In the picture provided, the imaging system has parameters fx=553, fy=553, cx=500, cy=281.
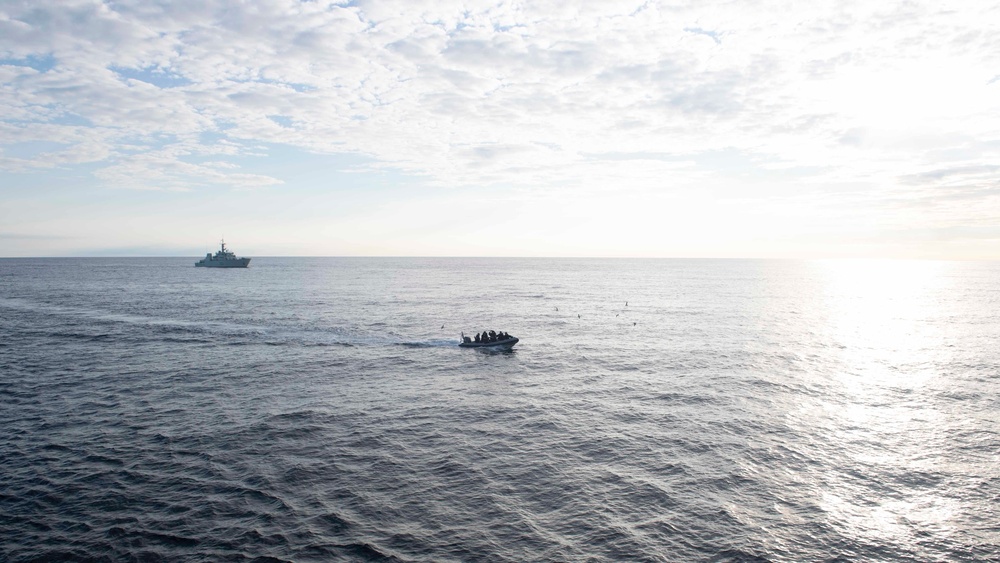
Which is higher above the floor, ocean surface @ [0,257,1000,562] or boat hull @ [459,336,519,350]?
boat hull @ [459,336,519,350]

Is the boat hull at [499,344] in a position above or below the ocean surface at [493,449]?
above

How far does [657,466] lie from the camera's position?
29.1 meters

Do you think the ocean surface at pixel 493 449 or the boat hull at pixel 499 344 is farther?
the boat hull at pixel 499 344

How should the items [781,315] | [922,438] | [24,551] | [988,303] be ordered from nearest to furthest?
[24,551] → [922,438] → [781,315] → [988,303]

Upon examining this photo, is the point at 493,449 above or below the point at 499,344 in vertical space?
below

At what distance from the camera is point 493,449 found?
103 ft

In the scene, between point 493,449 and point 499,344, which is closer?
point 493,449

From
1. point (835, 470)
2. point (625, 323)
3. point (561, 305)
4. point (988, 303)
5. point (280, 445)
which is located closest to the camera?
point (835, 470)

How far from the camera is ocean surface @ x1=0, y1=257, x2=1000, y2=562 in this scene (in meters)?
22.1

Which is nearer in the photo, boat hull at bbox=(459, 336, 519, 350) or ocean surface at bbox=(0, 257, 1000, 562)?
ocean surface at bbox=(0, 257, 1000, 562)

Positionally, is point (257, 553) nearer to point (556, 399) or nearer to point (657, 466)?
point (657, 466)

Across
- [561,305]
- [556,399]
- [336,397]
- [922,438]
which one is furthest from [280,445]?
[561,305]

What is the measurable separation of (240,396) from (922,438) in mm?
45484

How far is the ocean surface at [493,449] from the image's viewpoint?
2211 cm
